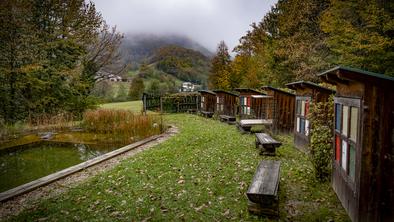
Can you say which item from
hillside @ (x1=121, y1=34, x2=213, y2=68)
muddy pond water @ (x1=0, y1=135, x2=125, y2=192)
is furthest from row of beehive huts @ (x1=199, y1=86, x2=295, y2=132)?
hillside @ (x1=121, y1=34, x2=213, y2=68)

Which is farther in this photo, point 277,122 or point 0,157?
point 277,122

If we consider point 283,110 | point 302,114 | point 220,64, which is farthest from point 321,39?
point 220,64

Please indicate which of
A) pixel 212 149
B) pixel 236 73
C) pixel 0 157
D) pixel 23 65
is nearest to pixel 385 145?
pixel 212 149

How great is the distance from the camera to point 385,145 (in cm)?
348

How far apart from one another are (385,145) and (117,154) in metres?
7.04

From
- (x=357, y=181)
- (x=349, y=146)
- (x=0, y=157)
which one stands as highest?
(x=349, y=146)

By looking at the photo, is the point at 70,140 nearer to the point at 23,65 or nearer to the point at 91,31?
the point at 23,65

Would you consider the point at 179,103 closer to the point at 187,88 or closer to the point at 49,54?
the point at 49,54

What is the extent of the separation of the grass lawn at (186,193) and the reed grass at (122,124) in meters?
4.19

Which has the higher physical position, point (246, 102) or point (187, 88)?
point (187, 88)

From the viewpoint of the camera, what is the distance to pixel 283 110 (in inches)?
441

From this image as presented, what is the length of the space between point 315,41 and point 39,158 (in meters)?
18.2

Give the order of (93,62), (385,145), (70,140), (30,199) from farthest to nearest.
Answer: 1. (93,62)
2. (70,140)
3. (30,199)
4. (385,145)

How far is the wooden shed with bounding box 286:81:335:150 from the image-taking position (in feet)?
24.2
